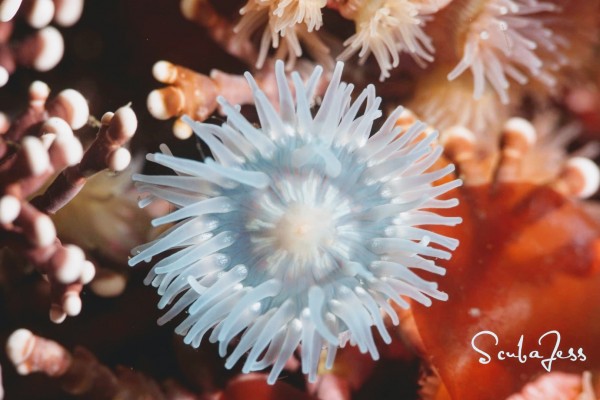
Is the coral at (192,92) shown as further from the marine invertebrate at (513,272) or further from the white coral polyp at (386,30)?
the marine invertebrate at (513,272)

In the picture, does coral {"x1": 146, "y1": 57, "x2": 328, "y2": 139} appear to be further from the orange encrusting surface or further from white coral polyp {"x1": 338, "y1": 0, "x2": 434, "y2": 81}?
the orange encrusting surface

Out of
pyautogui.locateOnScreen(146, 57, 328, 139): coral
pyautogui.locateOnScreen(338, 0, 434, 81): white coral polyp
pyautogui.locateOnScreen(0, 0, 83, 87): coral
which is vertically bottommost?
pyautogui.locateOnScreen(146, 57, 328, 139): coral

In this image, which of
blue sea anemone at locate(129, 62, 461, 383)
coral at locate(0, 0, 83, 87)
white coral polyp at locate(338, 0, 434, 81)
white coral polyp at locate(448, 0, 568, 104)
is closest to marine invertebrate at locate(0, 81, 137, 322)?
blue sea anemone at locate(129, 62, 461, 383)

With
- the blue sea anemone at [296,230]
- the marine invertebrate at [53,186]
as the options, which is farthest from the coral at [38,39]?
the blue sea anemone at [296,230]

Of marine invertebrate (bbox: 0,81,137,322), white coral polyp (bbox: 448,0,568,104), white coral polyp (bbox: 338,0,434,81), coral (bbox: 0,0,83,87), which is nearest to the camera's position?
marine invertebrate (bbox: 0,81,137,322)

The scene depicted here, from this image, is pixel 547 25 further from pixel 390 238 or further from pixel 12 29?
pixel 12 29

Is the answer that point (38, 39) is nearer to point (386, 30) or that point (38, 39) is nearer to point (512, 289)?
point (386, 30)

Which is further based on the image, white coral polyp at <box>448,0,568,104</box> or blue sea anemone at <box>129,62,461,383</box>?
white coral polyp at <box>448,0,568,104</box>
